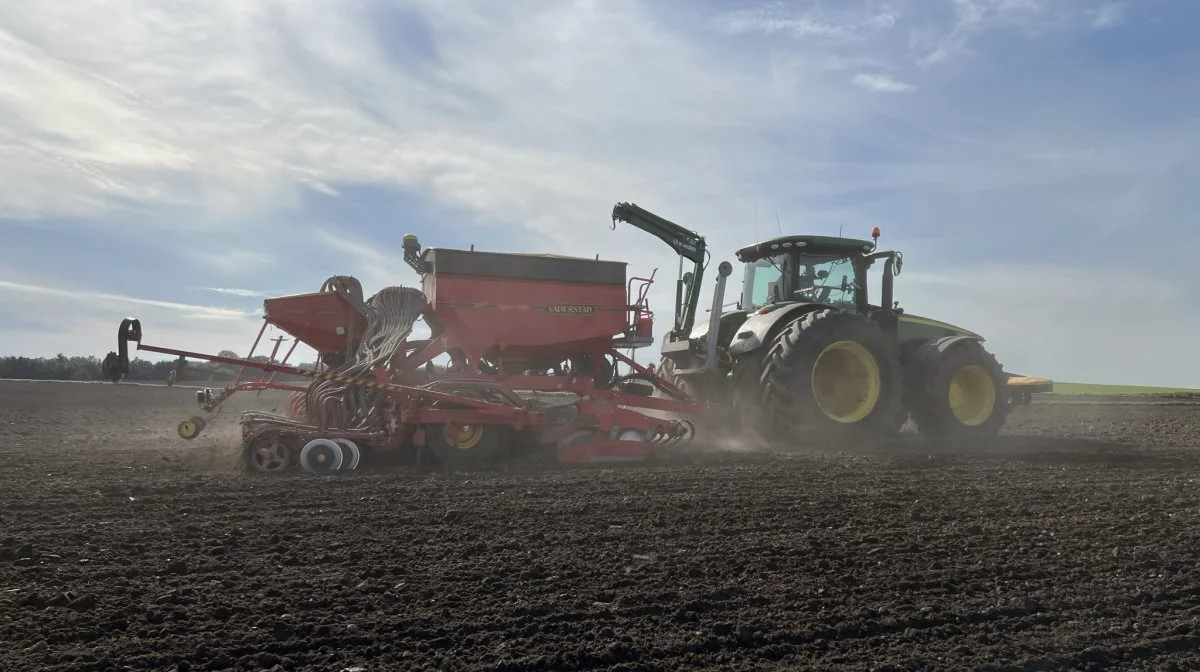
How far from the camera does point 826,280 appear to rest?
32.1 ft

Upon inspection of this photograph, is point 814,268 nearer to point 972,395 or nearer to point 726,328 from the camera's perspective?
point 726,328

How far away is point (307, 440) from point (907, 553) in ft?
16.2

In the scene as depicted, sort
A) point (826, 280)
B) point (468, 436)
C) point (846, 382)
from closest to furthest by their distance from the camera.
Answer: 1. point (468, 436)
2. point (846, 382)
3. point (826, 280)

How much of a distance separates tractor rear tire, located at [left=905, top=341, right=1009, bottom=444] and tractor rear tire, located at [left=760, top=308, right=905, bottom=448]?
42 cm

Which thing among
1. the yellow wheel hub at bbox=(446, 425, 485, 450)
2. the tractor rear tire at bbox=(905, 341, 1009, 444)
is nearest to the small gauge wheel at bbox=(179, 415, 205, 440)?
the yellow wheel hub at bbox=(446, 425, 485, 450)

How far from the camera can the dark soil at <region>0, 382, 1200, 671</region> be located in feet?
9.21

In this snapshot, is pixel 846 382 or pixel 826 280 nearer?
pixel 846 382

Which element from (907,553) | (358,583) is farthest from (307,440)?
(907,553)

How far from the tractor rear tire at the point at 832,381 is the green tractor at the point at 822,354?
0.04 ft

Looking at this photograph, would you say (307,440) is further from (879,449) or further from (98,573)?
(879,449)

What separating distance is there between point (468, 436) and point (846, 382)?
14.5 ft

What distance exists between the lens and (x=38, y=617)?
9.83ft

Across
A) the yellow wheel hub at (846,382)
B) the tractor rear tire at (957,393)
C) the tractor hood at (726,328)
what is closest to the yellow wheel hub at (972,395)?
the tractor rear tire at (957,393)

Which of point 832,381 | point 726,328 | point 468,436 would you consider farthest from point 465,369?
point 832,381
